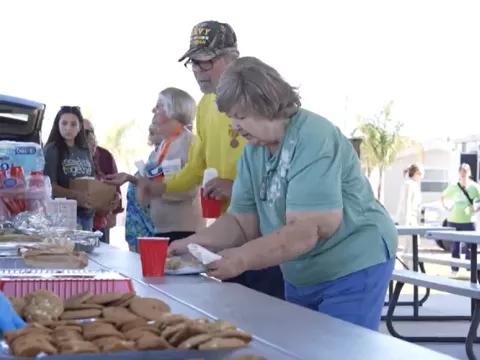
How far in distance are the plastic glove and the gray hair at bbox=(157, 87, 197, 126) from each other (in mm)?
2804

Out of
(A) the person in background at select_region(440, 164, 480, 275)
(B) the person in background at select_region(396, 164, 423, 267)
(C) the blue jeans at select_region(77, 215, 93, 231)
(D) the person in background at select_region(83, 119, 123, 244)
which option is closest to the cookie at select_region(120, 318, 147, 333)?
(C) the blue jeans at select_region(77, 215, 93, 231)

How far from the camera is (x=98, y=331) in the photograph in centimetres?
129

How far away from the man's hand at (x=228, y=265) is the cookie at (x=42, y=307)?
0.70 m

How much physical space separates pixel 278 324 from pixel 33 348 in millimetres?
522

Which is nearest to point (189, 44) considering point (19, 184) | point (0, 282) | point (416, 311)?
point (19, 184)

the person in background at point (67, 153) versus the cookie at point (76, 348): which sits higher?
the person in background at point (67, 153)

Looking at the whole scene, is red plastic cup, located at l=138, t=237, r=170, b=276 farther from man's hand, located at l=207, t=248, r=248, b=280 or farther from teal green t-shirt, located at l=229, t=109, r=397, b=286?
teal green t-shirt, located at l=229, t=109, r=397, b=286

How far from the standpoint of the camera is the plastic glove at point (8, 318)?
137cm

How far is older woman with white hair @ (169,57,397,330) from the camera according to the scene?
216 cm

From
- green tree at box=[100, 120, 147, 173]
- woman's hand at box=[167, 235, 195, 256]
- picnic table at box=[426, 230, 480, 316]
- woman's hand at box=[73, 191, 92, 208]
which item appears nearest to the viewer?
woman's hand at box=[167, 235, 195, 256]

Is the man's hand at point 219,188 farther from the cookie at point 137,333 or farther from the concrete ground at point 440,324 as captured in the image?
the cookie at point 137,333

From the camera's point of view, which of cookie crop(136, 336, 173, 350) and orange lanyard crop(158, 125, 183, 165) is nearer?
cookie crop(136, 336, 173, 350)

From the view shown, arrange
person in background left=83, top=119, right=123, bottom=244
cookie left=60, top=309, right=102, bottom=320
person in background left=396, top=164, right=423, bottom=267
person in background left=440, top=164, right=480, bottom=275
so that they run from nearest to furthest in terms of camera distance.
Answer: cookie left=60, top=309, right=102, bottom=320 < person in background left=83, top=119, right=123, bottom=244 < person in background left=440, top=164, right=480, bottom=275 < person in background left=396, top=164, right=423, bottom=267

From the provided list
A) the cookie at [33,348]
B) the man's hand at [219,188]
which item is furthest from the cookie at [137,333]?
the man's hand at [219,188]
